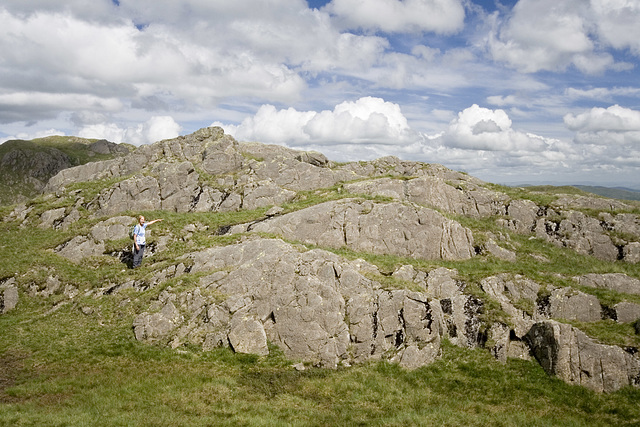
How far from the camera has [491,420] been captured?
717 inches

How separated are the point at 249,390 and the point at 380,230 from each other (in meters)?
22.3

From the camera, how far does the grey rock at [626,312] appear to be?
2687 cm

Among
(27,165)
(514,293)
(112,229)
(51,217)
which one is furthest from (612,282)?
(27,165)

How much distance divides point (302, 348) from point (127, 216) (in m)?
30.0

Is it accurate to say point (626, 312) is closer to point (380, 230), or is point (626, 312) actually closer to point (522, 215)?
point (380, 230)

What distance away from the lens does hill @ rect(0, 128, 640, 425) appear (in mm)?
19531

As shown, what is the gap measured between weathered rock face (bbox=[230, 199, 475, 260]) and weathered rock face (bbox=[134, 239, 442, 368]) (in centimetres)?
902

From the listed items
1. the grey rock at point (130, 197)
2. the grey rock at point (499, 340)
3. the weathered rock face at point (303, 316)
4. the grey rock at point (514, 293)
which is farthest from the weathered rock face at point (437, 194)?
the grey rock at point (130, 197)

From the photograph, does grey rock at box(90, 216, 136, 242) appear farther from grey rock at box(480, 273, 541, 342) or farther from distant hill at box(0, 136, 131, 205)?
distant hill at box(0, 136, 131, 205)

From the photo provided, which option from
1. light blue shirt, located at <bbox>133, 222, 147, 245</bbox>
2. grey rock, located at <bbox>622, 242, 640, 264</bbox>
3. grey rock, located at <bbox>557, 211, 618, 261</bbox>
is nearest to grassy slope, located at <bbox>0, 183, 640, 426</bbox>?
light blue shirt, located at <bbox>133, 222, 147, 245</bbox>

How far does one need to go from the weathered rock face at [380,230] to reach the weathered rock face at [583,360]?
14.2 metres

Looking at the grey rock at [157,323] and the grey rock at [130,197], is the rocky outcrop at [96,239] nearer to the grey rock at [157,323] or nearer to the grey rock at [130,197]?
the grey rock at [130,197]

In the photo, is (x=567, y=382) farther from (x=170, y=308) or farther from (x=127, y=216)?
(x=127, y=216)

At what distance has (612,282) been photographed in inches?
1273
